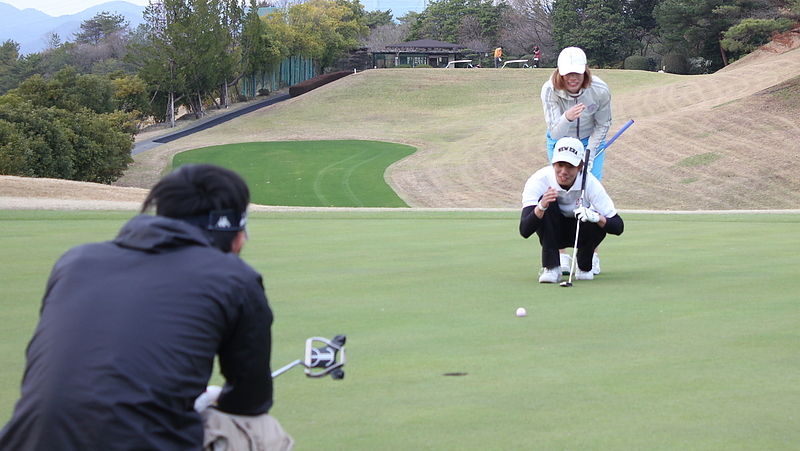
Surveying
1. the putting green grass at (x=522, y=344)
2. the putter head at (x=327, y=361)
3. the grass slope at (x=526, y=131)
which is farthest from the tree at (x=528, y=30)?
the putter head at (x=327, y=361)

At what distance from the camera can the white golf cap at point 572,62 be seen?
24.9ft

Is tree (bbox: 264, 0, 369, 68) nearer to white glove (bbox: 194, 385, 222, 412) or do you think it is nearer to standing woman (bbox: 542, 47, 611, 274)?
standing woman (bbox: 542, 47, 611, 274)

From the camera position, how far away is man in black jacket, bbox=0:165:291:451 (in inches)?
77.5

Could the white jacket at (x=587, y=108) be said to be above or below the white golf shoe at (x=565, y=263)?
above

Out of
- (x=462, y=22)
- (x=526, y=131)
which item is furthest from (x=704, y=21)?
(x=526, y=131)

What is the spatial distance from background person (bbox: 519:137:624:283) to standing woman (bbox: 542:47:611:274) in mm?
636

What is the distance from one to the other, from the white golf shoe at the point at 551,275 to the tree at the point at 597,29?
67.9 metres

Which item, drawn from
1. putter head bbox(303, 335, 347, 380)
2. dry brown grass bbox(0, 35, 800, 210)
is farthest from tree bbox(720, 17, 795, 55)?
putter head bbox(303, 335, 347, 380)

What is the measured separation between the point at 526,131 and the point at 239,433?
1502 inches

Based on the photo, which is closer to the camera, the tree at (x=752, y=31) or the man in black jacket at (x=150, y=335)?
the man in black jacket at (x=150, y=335)

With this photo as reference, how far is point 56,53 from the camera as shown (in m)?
93.4

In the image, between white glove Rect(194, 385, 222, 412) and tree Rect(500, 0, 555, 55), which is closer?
white glove Rect(194, 385, 222, 412)

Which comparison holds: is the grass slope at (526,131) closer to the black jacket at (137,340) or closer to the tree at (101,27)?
the black jacket at (137,340)

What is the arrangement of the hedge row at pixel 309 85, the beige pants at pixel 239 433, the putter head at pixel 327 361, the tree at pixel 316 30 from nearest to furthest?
the beige pants at pixel 239 433
the putter head at pixel 327 361
the hedge row at pixel 309 85
the tree at pixel 316 30
